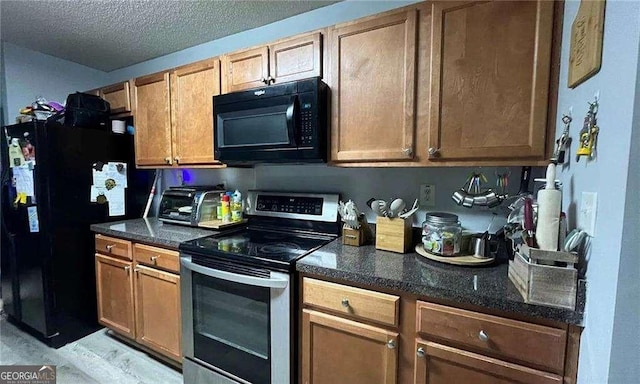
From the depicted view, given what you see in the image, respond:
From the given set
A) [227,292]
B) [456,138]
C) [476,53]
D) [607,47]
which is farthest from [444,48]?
[227,292]

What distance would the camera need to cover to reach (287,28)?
6.54 feet

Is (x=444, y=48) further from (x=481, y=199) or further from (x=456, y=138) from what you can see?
(x=481, y=199)

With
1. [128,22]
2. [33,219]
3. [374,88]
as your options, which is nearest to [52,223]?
[33,219]

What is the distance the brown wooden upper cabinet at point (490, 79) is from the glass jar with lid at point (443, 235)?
0.28 m

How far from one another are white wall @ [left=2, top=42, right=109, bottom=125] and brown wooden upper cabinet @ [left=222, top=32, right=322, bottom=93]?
2.05 m

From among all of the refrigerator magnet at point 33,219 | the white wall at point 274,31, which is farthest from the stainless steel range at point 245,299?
the refrigerator magnet at point 33,219

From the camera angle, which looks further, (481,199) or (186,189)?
(186,189)

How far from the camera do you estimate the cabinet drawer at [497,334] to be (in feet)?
2.84

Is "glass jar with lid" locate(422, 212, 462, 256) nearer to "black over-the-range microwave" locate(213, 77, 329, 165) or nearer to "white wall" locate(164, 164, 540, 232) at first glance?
"white wall" locate(164, 164, 540, 232)

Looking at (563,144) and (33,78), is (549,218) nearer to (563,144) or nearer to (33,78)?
(563,144)

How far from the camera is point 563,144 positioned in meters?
1.02

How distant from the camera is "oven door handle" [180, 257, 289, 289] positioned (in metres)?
1.26

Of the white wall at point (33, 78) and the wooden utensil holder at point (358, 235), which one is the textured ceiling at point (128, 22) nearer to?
the white wall at point (33, 78)

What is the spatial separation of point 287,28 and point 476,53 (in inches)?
52.0
